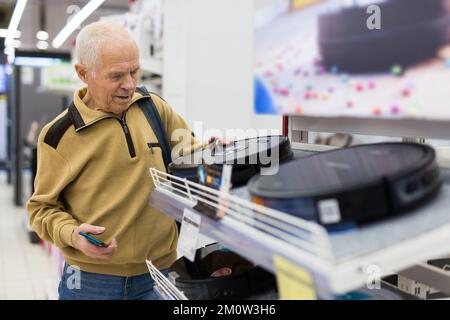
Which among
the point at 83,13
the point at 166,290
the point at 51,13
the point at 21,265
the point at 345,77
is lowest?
the point at 21,265

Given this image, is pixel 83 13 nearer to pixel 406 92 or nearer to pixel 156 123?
pixel 156 123

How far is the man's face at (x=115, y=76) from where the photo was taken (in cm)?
145

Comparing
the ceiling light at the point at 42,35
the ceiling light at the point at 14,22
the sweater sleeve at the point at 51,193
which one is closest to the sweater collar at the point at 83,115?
the sweater sleeve at the point at 51,193

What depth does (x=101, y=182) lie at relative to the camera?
160 cm

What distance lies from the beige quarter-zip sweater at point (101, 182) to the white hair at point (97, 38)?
0.62ft

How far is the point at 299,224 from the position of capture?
0.74 meters

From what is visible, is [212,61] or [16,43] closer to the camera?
[212,61]

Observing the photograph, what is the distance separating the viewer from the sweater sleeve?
1567 millimetres

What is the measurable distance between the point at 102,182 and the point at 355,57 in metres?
0.92

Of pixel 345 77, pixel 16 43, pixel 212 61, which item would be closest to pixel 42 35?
pixel 16 43

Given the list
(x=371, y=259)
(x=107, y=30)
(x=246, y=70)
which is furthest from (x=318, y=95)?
(x=246, y=70)

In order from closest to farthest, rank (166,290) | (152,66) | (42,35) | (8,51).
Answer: (166,290) < (152,66) < (42,35) < (8,51)

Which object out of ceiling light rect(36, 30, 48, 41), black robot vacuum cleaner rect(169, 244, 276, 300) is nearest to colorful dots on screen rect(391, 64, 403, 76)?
black robot vacuum cleaner rect(169, 244, 276, 300)

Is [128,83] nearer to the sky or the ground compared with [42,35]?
nearer to the ground
